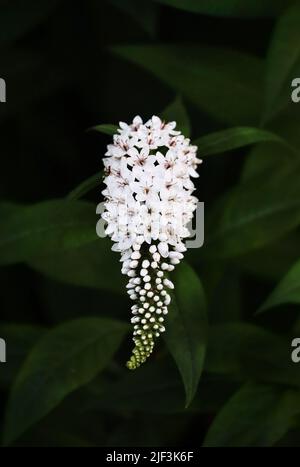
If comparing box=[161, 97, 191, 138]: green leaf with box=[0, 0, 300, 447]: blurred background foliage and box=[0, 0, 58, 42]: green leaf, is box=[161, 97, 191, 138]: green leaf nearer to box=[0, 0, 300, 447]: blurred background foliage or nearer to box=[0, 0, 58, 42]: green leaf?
box=[0, 0, 300, 447]: blurred background foliage

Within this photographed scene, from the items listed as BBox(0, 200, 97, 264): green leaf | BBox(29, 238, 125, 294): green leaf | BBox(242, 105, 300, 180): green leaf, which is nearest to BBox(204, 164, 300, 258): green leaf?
BBox(242, 105, 300, 180): green leaf

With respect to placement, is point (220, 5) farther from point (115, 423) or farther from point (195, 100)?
point (115, 423)

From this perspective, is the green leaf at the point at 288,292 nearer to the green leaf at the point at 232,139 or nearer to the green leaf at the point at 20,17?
the green leaf at the point at 232,139

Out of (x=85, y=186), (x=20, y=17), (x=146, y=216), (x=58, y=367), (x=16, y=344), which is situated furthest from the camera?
(x=20, y=17)

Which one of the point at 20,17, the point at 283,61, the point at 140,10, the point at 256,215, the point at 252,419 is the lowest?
the point at 252,419

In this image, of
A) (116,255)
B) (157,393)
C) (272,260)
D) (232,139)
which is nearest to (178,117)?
(232,139)

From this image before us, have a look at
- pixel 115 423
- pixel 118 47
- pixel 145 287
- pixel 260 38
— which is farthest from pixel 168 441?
pixel 260 38

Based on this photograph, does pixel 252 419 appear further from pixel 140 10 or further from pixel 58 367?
pixel 140 10
